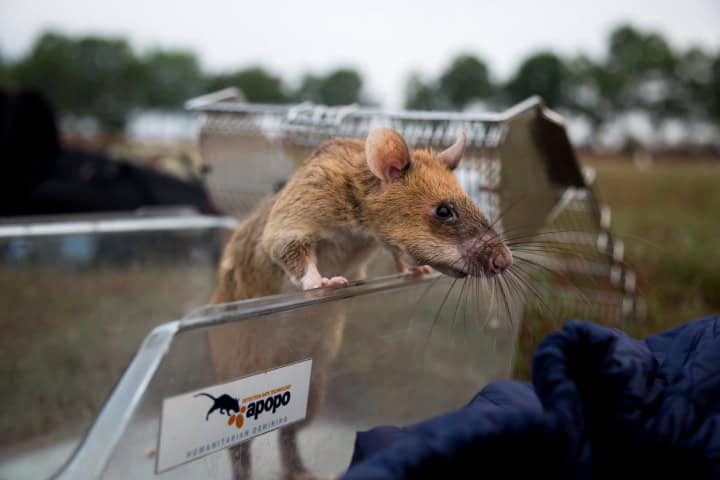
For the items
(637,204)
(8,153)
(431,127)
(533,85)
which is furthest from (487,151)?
(8,153)

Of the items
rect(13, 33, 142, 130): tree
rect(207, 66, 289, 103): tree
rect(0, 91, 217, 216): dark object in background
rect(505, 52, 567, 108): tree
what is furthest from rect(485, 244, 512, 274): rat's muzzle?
rect(13, 33, 142, 130): tree

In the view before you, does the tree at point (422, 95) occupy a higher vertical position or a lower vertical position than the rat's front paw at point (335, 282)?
higher

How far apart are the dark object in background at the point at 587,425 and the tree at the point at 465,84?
2.54 feet

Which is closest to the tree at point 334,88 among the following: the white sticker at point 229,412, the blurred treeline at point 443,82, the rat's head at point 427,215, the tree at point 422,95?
the blurred treeline at point 443,82

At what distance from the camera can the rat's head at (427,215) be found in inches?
30.8

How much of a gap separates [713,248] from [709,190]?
0.32 meters

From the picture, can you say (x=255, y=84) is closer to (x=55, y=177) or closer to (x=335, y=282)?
(x=55, y=177)

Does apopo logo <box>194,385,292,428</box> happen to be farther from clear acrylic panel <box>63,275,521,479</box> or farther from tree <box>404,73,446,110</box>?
tree <box>404,73,446,110</box>

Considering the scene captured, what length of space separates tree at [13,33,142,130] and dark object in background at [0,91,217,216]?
15 cm

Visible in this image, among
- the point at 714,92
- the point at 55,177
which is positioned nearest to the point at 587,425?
the point at 714,92

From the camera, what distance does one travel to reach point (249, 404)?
642 mm

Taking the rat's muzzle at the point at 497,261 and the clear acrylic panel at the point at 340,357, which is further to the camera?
the rat's muzzle at the point at 497,261

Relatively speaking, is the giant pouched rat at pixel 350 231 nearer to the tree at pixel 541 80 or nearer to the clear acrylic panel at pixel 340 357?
the clear acrylic panel at pixel 340 357

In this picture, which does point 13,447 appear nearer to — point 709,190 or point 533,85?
point 533,85
